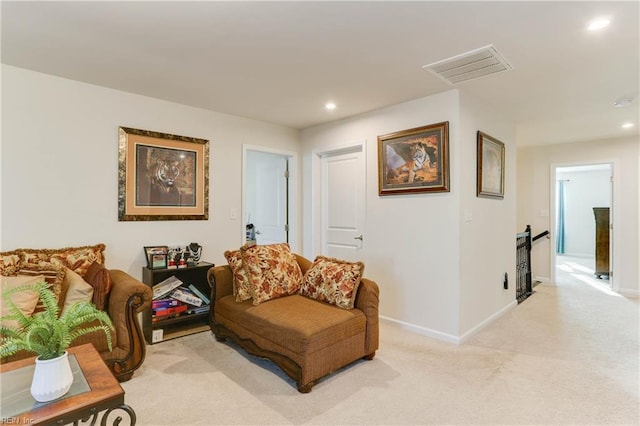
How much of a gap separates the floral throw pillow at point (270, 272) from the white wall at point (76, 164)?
1.04 metres

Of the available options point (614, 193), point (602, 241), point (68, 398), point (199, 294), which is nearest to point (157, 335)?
point (199, 294)

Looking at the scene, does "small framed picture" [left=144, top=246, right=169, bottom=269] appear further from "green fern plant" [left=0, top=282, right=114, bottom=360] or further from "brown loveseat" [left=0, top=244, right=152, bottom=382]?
"green fern plant" [left=0, top=282, right=114, bottom=360]

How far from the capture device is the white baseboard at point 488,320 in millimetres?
3129

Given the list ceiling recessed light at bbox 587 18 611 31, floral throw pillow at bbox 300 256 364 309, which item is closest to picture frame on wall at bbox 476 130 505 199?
ceiling recessed light at bbox 587 18 611 31

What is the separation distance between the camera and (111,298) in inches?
95.5

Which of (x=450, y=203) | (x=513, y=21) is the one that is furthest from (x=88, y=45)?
(x=450, y=203)

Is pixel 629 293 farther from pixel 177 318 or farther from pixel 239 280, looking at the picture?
pixel 177 318

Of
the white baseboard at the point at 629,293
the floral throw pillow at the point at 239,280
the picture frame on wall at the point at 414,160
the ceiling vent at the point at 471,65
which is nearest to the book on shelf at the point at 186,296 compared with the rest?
the floral throw pillow at the point at 239,280

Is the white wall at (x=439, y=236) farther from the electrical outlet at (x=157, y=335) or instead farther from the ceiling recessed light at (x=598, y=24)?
the electrical outlet at (x=157, y=335)

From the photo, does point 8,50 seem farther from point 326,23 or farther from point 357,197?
point 357,197

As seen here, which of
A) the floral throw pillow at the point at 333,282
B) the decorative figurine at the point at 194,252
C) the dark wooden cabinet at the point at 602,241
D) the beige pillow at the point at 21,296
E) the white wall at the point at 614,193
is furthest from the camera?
the dark wooden cabinet at the point at 602,241

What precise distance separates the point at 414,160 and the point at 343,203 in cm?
112

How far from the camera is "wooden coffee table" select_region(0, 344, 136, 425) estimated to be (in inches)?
49.2

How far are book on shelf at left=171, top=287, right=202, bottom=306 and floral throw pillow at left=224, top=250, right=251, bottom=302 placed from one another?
62 cm
